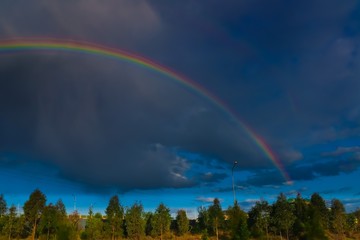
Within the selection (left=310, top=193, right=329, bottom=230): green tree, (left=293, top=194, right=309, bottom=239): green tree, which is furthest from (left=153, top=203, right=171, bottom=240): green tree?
(left=310, top=193, right=329, bottom=230): green tree

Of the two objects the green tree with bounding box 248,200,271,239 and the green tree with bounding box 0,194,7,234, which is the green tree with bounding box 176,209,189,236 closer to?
the green tree with bounding box 248,200,271,239

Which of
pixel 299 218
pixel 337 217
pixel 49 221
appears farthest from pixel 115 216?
pixel 337 217

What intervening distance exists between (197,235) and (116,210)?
23.0m

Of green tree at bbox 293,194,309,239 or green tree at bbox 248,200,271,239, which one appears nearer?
green tree at bbox 293,194,309,239

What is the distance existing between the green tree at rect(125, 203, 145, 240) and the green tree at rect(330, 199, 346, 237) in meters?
50.6

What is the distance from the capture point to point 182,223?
311 ft

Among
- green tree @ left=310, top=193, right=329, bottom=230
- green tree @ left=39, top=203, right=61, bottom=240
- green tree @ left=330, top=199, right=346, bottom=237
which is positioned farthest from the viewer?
green tree @ left=310, top=193, right=329, bottom=230

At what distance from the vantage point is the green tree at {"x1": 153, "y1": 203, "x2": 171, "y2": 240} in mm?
91188

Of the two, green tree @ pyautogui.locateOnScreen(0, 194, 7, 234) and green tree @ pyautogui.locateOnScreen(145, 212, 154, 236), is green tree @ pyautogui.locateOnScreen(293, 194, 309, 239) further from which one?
green tree @ pyautogui.locateOnScreen(0, 194, 7, 234)

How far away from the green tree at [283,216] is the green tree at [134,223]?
106 feet

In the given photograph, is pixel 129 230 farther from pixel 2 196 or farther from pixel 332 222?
pixel 332 222

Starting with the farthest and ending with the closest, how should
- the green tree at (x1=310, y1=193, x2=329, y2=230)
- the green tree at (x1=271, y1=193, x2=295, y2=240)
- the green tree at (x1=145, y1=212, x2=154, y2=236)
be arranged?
1. the green tree at (x1=310, y1=193, x2=329, y2=230)
2. the green tree at (x1=145, y1=212, x2=154, y2=236)
3. the green tree at (x1=271, y1=193, x2=295, y2=240)

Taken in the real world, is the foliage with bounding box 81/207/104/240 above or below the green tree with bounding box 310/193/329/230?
below

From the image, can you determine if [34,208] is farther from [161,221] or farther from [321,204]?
[321,204]
